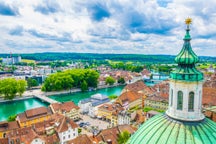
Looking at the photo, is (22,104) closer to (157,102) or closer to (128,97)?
(128,97)

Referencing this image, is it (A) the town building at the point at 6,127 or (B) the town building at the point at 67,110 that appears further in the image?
(B) the town building at the point at 67,110

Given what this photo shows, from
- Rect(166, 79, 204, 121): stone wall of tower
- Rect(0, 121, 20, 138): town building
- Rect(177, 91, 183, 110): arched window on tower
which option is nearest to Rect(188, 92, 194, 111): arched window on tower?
Rect(166, 79, 204, 121): stone wall of tower

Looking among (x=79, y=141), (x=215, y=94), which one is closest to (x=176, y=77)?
(x=79, y=141)

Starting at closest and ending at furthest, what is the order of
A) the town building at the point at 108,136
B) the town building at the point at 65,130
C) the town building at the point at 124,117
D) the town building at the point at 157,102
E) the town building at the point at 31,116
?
the town building at the point at 108,136
the town building at the point at 65,130
the town building at the point at 124,117
the town building at the point at 31,116
the town building at the point at 157,102

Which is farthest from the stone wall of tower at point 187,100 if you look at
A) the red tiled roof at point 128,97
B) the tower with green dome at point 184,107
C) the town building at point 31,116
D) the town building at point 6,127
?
the red tiled roof at point 128,97

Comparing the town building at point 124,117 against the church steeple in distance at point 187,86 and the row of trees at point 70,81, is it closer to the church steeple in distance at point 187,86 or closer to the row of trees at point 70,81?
the church steeple in distance at point 187,86

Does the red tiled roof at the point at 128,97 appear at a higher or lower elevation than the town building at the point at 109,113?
higher

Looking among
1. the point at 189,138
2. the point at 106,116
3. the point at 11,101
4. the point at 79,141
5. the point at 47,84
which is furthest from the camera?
the point at 47,84

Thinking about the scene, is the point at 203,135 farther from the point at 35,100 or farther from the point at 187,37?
the point at 35,100
